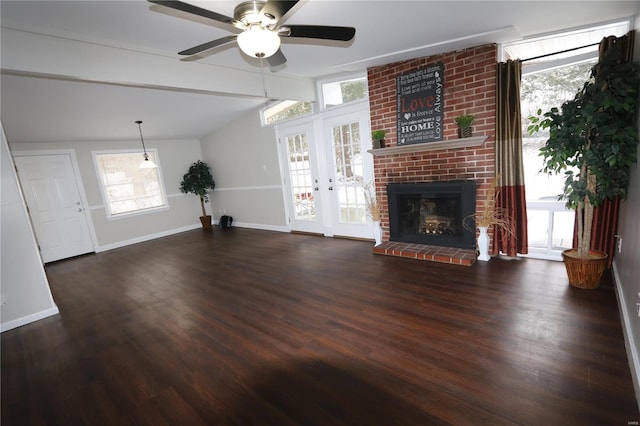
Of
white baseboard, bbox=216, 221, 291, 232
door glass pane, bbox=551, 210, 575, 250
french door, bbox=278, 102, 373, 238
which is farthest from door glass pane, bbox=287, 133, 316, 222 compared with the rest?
door glass pane, bbox=551, 210, 575, 250

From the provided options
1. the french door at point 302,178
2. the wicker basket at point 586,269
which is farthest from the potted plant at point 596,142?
the french door at point 302,178

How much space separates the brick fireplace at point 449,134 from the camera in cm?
325

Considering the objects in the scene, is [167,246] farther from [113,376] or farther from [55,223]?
[113,376]

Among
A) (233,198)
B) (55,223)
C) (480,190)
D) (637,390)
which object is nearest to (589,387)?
(637,390)

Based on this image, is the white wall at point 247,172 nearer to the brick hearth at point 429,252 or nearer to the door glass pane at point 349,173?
the door glass pane at point 349,173

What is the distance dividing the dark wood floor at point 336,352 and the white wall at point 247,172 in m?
2.75

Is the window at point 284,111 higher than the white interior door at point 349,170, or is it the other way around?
the window at point 284,111

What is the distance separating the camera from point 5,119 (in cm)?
403

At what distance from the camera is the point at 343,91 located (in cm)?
450

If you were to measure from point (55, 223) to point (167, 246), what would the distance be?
199 centimetres

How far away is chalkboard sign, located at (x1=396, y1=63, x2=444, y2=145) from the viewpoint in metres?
3.50

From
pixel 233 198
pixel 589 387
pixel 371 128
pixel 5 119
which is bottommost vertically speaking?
pixel 589 387

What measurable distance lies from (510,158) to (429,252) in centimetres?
137

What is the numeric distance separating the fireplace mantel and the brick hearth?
1.25 metres
